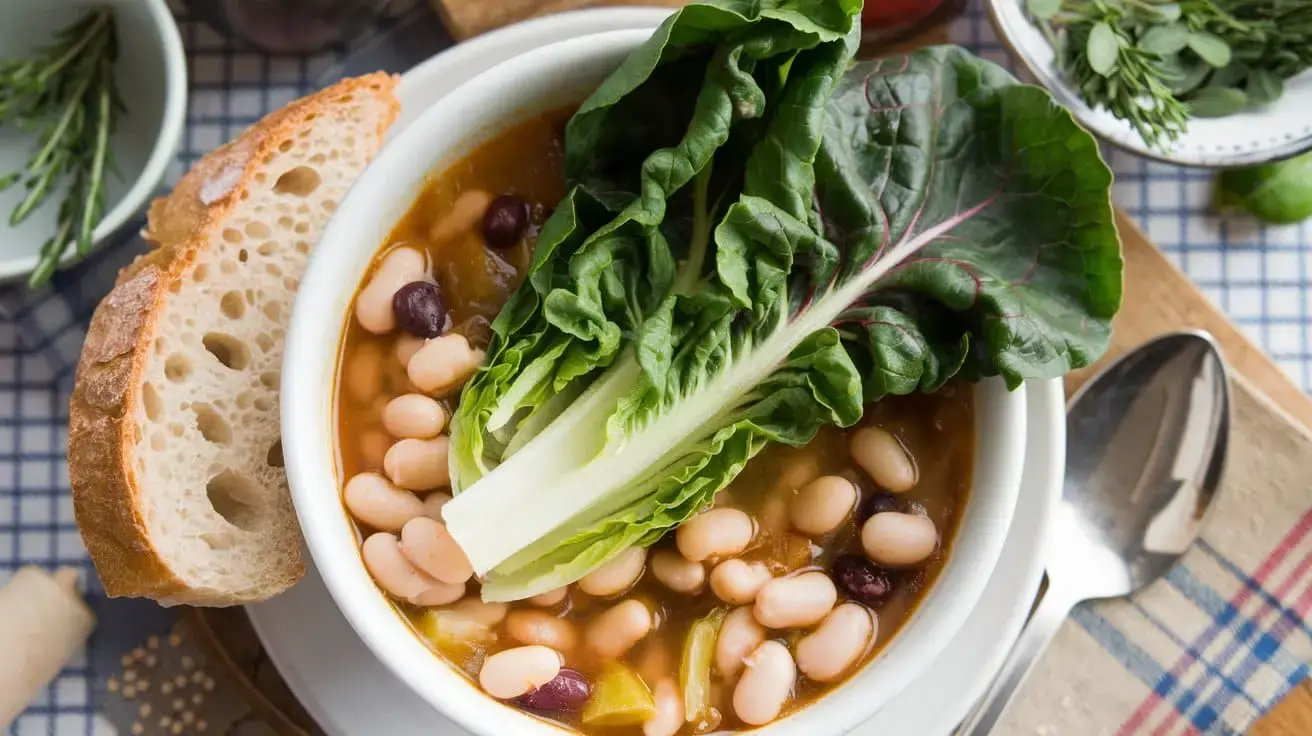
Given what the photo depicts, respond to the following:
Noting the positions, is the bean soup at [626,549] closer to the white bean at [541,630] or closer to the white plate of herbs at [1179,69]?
the white bean at [541,630]

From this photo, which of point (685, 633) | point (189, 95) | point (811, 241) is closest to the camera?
point (811, 241)

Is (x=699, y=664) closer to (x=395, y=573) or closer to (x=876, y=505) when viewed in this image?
(x=876, y=505)

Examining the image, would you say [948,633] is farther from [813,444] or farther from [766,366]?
[766,366]

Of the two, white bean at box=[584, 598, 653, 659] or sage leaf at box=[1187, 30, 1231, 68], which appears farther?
sage leaf at box=[1187, 30, 1231, 68]

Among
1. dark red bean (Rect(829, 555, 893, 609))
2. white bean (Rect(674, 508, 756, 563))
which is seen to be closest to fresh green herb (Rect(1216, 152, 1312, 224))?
dark red bean (Rect(829, 555, 893, 609))

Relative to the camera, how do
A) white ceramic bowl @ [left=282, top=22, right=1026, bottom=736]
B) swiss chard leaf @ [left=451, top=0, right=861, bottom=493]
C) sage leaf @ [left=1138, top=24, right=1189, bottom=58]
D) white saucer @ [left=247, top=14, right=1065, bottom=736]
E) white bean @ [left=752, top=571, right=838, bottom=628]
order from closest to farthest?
swiss chard leaf @ [left=451, top=0, right=861, bottom=493], white ceramic bowl @ [left=282, top=22, right=1026, bottom=736], white bean @ [left=752, top=571, right=838, bottom=628], white saucer @ [left=247, top=14, right=1065, bottom=736], sage leaf @ [left=1138, top=24, right=1189, bottom=58]

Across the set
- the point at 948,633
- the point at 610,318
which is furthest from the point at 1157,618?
the point at 610,318

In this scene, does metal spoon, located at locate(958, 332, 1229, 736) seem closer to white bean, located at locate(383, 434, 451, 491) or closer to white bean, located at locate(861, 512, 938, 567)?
white bean, located at locate(861, 512, 938, 567)
